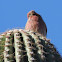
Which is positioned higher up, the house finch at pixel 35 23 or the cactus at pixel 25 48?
the house finch at pixel 35 23

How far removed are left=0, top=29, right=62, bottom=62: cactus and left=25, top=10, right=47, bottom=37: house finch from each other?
711 mm

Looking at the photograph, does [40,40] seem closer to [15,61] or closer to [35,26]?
[15,61]

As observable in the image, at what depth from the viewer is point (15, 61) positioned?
10.1 feet

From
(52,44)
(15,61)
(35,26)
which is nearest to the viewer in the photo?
(15,61)

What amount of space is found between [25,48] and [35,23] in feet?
3.95

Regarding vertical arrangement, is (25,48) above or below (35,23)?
below

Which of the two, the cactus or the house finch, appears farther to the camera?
the house finch

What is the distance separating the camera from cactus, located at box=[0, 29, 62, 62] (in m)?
3.08

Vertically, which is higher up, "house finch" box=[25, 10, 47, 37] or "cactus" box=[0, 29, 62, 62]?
"house finch" box=[25, 10, 47, 37]

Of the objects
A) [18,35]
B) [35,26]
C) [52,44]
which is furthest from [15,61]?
[35,26]

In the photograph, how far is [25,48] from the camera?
3.19 metres

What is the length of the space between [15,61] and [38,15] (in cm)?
153

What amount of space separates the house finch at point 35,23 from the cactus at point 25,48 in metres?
0.71

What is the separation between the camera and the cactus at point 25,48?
3.08 meters
